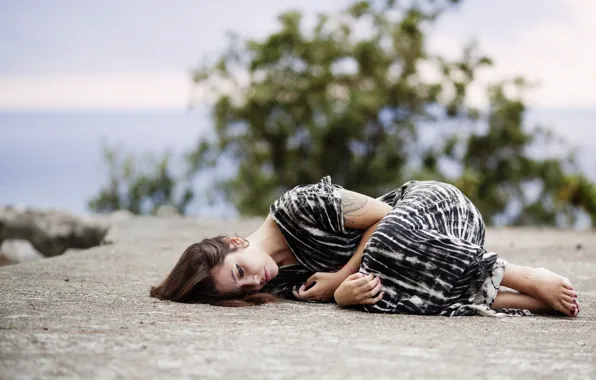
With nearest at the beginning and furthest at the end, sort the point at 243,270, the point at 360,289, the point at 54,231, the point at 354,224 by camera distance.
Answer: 1. the point at 360,289
2. the point at 243,270
3. the point at 354,224
4. the point at 54,231

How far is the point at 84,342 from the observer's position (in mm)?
2127

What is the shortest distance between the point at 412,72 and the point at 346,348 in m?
10.3

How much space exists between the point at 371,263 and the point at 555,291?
2.51ft

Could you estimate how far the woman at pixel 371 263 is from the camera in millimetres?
2855

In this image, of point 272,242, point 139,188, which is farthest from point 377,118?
point 272,242

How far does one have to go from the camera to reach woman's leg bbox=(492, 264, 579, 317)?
9.46 ft

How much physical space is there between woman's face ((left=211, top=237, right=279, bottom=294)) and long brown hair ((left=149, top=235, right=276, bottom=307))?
0.08 feet

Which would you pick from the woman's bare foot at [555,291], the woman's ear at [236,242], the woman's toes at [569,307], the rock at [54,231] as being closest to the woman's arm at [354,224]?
the woman's ear at [236,242]

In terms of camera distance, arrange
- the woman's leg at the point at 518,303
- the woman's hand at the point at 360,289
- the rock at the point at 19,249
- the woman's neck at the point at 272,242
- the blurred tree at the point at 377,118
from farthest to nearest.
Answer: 1. the blurred tree at the point at 377,118
2. the rock at the point at 19,249
3. the woman's neck at the point at 272,242
4. the woman's leg at the point at 518,303
5. the woman's hand at the point at 360,289

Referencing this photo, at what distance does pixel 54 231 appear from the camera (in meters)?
5.95

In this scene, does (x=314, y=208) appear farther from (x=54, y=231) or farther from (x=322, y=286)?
(x=54, y=231)

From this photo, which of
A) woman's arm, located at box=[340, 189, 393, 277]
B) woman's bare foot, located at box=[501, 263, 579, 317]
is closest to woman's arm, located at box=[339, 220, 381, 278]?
woman's arm, located at box=[340, 189, 393, 277]

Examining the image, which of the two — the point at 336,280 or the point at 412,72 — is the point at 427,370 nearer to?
the point at 336,280

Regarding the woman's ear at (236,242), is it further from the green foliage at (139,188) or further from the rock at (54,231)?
the green foliage at (139,188)
